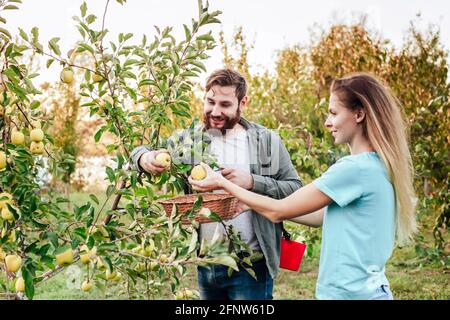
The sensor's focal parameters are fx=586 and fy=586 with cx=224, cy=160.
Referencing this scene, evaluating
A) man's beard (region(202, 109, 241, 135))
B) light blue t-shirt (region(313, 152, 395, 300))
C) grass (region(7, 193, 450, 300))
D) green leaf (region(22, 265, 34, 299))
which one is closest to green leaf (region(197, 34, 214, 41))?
man's beard (region(202, 109, 241, 135))

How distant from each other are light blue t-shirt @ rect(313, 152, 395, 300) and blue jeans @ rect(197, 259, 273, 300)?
1.93 feet

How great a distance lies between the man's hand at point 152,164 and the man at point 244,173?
26cm

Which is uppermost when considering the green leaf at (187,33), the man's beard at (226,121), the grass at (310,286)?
the green leaf at (187,33)

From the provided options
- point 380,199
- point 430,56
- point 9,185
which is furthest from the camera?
point 430,56

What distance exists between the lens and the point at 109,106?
2029mm

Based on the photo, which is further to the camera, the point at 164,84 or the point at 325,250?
the point at 164,84

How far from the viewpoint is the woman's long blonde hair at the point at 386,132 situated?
164cm

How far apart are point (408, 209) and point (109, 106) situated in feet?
3.42

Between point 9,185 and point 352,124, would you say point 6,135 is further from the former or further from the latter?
point 352,124

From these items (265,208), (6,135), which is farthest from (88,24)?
(265,208)

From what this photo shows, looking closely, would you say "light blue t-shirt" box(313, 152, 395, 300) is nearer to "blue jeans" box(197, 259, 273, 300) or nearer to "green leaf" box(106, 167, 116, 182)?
"blue jeans" box(197, 259, 273, 300)

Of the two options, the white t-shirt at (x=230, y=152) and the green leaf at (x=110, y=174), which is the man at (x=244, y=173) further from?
the green leaf at (x=110, y=174)

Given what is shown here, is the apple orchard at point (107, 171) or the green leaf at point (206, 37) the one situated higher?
the green leaf at point (206, 37)

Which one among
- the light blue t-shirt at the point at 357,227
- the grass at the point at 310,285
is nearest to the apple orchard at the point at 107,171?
the light blue t-shirt at the point at 357,227
